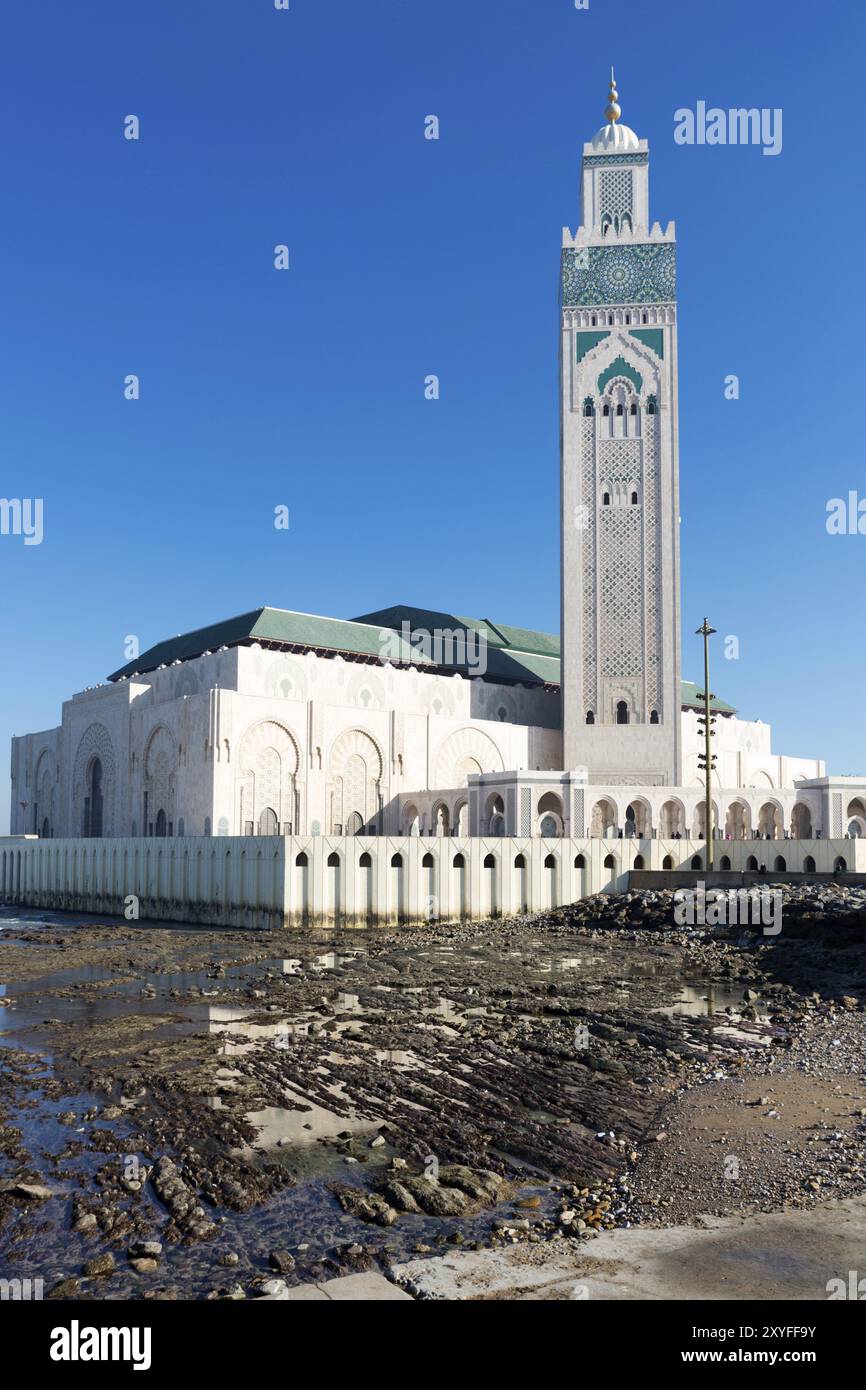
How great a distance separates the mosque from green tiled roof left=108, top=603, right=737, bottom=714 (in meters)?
0.15

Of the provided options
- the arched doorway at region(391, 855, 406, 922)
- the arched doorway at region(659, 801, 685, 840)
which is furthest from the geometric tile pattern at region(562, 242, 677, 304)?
the arched doorway at region(391, 855, 406, 922)

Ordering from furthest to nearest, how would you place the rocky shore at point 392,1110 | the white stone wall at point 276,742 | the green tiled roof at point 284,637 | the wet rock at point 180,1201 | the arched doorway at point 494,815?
the green tiled roof at point 284,637 → the arched doorway at point 494,815 → the white stone wall at point 276,742 → the wet rock at point 180,1201 → the rocky shore at point 392,1110

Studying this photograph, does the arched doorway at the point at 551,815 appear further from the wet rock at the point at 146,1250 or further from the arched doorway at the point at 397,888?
the wet rock at the point at 146,1250

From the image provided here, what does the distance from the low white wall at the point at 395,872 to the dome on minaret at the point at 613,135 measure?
36.2m

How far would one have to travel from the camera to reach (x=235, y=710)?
41.8 meters

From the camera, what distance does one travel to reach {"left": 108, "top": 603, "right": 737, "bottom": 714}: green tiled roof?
49375mm

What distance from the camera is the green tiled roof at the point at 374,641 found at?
1944 inches

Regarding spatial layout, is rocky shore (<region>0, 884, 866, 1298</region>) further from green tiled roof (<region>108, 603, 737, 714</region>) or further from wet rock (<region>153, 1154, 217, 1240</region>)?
green tiled roof (<region>108, 603, 737, 714</region>)

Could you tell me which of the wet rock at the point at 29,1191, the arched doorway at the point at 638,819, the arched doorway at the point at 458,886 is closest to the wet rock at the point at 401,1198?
the wet rock at the point at 29,1191

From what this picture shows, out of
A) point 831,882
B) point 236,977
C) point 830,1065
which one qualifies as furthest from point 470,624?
point 830,1065
